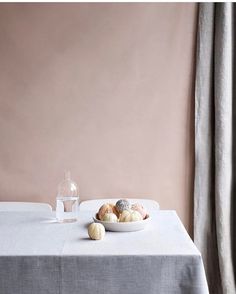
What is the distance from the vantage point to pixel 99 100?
7.94 feet

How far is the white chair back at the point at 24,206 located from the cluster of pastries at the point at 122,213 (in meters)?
0.58

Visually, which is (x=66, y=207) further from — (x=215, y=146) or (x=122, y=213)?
(x=215, y=146)

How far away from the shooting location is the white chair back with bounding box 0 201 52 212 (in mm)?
2270

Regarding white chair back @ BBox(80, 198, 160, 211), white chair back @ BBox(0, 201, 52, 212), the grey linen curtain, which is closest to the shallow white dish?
white chair back @ BBox(80, 198, 160, 211)

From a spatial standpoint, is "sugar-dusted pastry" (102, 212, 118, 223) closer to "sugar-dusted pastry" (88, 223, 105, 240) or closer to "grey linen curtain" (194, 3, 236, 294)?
"sugar-dusted pastry" (88, 223, 105, 240)

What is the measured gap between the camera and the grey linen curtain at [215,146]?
231 cm

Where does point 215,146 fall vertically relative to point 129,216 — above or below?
above

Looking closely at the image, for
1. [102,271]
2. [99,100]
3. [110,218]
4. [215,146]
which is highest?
[99,100]

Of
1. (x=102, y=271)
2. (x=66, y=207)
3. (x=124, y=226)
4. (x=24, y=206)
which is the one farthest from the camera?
(x=24, y=206)

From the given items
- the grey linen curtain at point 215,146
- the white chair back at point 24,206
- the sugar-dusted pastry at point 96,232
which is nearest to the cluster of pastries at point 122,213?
the sugar-dusted pastry at point 96,232

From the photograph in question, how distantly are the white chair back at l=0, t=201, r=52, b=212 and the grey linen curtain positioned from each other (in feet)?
2.82

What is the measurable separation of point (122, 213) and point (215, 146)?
87cm

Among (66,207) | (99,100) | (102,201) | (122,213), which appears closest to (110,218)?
(122,213)

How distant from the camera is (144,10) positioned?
7.86 feet
